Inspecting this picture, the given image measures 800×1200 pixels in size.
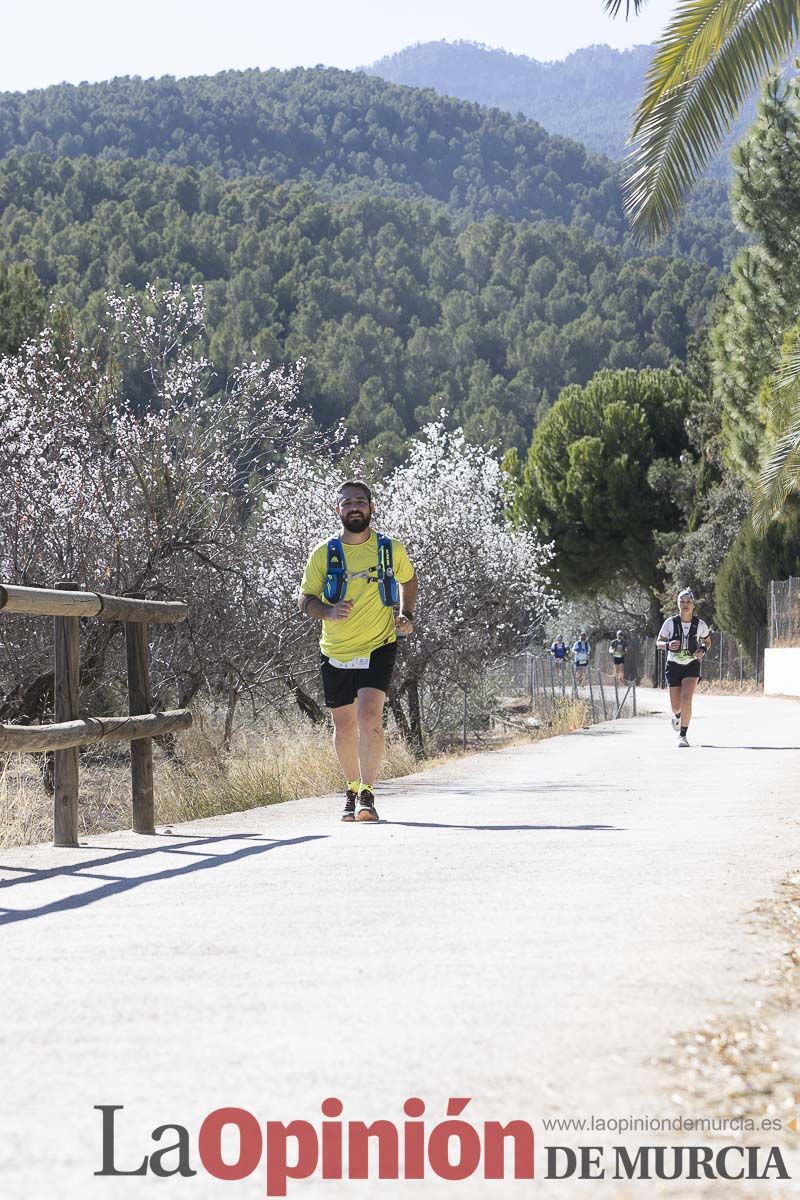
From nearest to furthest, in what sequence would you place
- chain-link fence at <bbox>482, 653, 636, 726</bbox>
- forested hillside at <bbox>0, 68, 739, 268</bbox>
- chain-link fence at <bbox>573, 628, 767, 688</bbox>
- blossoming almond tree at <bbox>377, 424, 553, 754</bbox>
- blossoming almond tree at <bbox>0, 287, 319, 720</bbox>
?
blossoming almond tree at <bbox>0, 287, 319, 720</bbox>, blossoming almond tree at <bbox>377, 424, 553, 754</bbox>, chain-link fence at <bbox>482, 653, 636, 726</bbox>, chain-link fence at <bbox>573, 628, 767, 688</bbox>, forested hillside at <bbox>0, 68, 739, 268</bbox>

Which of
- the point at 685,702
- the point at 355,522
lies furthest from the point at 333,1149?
the point at 685,702

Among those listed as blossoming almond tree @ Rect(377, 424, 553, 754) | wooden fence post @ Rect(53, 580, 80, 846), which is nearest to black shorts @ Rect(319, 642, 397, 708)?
wooden fence post @ Rect(53, 580, 80, 846)

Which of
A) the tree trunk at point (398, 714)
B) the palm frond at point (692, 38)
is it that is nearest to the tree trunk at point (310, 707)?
the tree trunk at point (398, 714)

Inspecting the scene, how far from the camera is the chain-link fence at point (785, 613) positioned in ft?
131

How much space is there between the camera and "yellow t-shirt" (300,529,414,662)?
10273 mm

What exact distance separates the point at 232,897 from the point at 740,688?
139ft

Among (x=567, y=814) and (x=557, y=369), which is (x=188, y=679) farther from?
(x=557, y=369)

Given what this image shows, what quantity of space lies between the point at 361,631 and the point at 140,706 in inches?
53.1

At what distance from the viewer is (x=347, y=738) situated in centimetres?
1050

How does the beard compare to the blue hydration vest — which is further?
the blue hydration vest

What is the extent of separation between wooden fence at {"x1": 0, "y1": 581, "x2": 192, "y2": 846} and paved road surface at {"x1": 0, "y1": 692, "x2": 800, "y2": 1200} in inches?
13.6

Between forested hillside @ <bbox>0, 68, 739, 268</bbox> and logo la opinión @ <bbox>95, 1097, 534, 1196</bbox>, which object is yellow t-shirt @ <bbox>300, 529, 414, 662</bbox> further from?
forested hillside @ <bbox>0, 68, 739, 268</bbox>

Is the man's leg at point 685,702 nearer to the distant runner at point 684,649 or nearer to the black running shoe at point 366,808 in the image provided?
the distant runner at point 684,649

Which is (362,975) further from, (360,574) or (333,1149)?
(360,574)
